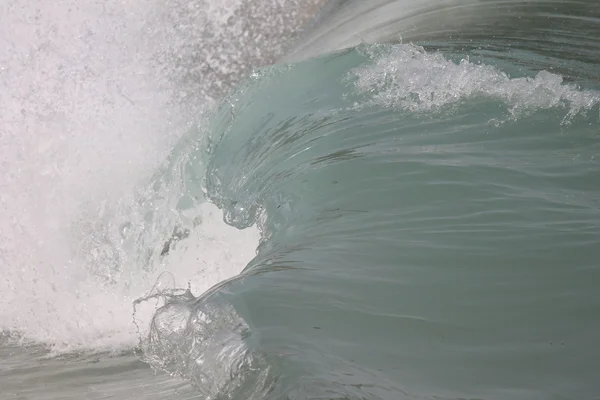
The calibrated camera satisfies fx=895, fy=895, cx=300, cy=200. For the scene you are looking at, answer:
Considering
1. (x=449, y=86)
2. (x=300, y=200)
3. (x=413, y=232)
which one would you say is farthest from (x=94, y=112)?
(x=413, y=232)

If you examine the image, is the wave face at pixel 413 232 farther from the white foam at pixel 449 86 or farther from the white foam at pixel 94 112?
the white foam at pixel 94 112

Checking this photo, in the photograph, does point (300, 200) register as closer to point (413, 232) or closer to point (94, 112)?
point (413, 232)

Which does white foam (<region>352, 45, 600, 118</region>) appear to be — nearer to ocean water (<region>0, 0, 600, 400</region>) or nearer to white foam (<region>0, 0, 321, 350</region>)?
ocean water (<region>0, 0, 600, 400</region>)

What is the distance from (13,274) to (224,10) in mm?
2469

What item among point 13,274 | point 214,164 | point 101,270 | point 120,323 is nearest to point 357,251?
point 120,323

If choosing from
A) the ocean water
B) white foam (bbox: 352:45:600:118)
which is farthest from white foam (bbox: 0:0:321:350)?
white foam (bbox: 352:45:600:118)

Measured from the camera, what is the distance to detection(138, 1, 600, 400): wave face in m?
2.30

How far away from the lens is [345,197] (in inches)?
136

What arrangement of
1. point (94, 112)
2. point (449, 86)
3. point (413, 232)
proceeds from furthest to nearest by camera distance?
point (94, 112)
point (449, 86)
point (413, 232)

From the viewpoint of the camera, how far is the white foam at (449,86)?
13.2 feet

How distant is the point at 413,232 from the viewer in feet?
9.91

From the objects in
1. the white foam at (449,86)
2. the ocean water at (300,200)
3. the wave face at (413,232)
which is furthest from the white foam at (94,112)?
the white foam at (449,86)

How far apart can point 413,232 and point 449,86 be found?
1.46 metres

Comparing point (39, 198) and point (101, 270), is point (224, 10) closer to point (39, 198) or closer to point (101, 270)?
point (39, 198)
